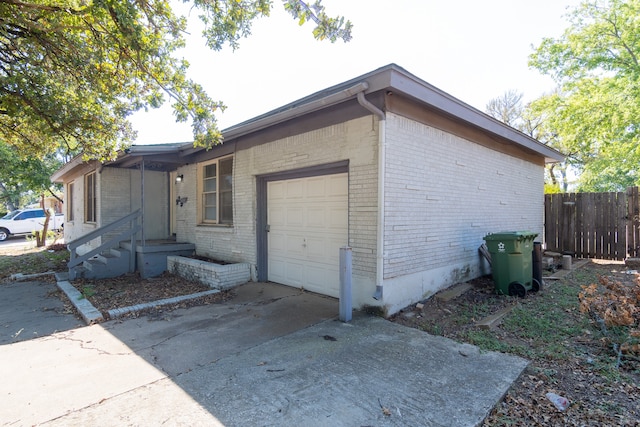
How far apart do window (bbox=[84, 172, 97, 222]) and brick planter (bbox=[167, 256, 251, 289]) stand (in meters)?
5.20

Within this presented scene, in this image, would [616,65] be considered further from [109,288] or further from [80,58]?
[109,288]

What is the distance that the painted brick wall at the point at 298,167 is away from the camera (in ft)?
15.8

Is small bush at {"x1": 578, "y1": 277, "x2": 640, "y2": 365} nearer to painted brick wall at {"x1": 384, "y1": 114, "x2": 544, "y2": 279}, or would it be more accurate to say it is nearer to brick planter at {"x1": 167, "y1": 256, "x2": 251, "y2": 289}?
painted brick wall at {"x1": 384, "y1": 114, "x2": 544, "y2": 279}

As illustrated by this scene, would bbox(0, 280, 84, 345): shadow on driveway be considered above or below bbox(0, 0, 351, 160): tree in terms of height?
below

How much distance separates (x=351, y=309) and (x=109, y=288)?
5.42m

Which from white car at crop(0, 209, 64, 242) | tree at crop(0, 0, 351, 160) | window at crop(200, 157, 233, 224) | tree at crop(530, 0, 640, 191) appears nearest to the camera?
tree at crop(0, 0, 351, 160)

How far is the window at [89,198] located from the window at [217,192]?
4.51 m

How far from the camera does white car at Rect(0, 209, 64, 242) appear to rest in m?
20.5

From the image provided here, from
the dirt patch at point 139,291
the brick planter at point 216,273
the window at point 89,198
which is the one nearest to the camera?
the dirt patch at point 139,291

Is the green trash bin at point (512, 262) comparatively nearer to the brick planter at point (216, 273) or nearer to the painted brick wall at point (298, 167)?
the painted brick wall at point (298, 167)

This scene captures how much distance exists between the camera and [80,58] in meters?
5.56

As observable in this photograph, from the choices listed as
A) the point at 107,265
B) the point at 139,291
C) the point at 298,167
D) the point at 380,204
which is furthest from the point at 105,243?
the point at 380,204

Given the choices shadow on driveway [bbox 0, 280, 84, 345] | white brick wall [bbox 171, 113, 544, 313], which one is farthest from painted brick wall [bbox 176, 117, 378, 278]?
shadow on driveway [bbox 0, 280, 84, 345]

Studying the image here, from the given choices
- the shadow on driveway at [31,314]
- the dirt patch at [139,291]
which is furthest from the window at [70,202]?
the dirt patch at [139,291]
